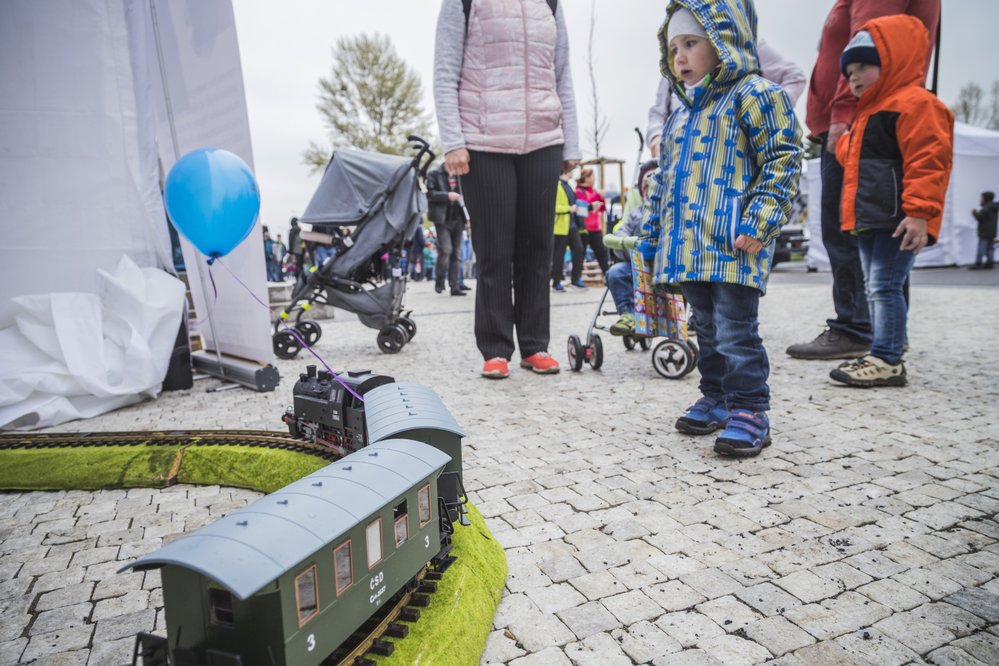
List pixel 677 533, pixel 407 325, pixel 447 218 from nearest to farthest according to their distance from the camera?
pixel 677 533 < pixel 407 325 < pixel 447 218

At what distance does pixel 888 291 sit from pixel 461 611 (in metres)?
3.47

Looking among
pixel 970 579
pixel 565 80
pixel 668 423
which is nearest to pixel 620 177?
pixel 565 80

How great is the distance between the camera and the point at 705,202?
2.78m

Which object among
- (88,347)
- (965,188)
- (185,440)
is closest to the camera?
(185,440)

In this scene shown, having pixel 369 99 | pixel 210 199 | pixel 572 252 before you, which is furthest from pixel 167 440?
pixel 369 99

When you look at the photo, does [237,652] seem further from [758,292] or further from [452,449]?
[758,292]

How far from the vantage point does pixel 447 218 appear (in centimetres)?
1081

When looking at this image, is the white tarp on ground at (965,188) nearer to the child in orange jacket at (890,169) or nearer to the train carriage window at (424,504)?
the child in orange jacket at (890,169)

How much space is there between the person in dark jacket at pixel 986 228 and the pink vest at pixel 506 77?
13116 millimetres

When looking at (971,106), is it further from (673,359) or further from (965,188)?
(673,359)

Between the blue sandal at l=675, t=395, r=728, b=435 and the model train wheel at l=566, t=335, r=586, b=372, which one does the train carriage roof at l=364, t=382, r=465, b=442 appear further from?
the model train wheel at l=566, t=335, r=586, b=372

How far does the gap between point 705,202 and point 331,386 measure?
1.82 metres

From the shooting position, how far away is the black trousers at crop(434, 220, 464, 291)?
10.9 m

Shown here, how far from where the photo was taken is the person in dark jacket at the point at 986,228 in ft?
42.5
